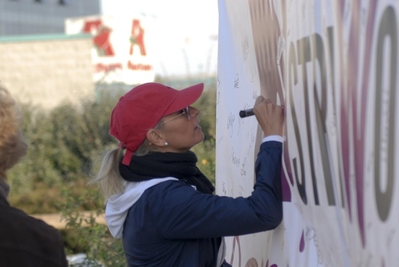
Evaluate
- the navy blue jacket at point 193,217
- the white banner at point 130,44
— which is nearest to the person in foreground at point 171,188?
the navy blue jacket at point 193,217

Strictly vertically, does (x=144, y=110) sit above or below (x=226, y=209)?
above

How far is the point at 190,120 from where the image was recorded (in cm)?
242

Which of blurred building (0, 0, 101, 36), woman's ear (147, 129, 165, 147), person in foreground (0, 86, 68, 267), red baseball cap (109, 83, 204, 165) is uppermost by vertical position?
blurred building (0, 0, 101, 36)

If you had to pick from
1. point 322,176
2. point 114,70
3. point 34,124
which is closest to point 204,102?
point 34,124

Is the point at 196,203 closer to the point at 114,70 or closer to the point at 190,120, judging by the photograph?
the point at 190,120

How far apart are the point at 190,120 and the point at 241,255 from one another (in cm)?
70

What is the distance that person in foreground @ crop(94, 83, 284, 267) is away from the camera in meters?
2.17

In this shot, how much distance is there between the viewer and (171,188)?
2268 millimetres

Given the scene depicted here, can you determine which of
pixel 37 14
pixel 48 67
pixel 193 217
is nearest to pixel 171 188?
pixel 193 217

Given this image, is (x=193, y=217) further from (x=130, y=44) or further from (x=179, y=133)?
(x=130, y=44)

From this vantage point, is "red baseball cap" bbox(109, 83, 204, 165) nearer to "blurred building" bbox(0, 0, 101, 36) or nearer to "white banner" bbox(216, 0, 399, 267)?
"white banner" bbox(216, 0, 399, 267)

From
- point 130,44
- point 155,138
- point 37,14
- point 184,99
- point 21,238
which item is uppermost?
point 37,14

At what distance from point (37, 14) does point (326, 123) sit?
1752 inches

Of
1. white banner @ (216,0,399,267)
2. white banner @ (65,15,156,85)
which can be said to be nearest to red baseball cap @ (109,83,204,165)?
white banner @ (216,0,399,267)
